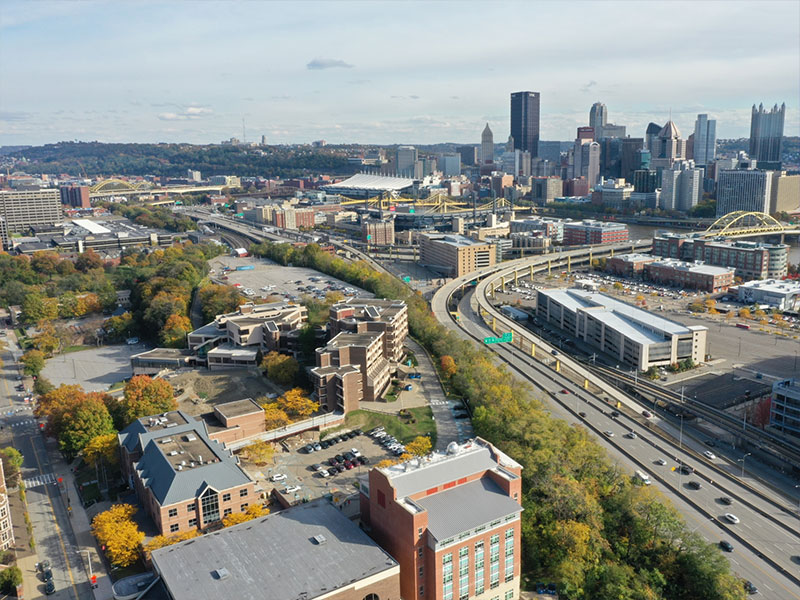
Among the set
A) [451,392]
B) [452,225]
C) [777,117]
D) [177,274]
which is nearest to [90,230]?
[177,274]

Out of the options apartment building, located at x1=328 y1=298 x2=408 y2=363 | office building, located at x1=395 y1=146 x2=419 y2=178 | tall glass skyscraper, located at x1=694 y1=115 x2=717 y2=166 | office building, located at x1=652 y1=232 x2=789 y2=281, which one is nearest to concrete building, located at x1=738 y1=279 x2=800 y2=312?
office building, located at x1=652 y1=232 x2=789 y2=281

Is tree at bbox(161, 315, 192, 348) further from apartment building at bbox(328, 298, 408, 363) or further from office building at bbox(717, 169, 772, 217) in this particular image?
office building at bbox(717, 169, 772, 217)

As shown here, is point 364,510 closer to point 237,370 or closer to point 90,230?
point 237,370

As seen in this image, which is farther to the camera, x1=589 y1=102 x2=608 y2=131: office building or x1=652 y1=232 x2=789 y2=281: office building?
x1=589 y1=102 x2=608 y2=131: office building

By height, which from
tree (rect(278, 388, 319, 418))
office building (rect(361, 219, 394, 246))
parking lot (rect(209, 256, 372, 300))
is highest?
office building (rect(361, 219, 394, 246))

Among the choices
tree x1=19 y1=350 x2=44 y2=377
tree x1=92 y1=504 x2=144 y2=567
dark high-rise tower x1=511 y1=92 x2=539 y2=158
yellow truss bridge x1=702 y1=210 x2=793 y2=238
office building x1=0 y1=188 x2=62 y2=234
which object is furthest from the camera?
dark high-rise tower x1=511 y1=92 x2=539 y2=158

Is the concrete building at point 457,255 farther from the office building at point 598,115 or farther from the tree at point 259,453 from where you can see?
the office building at point 598,115
